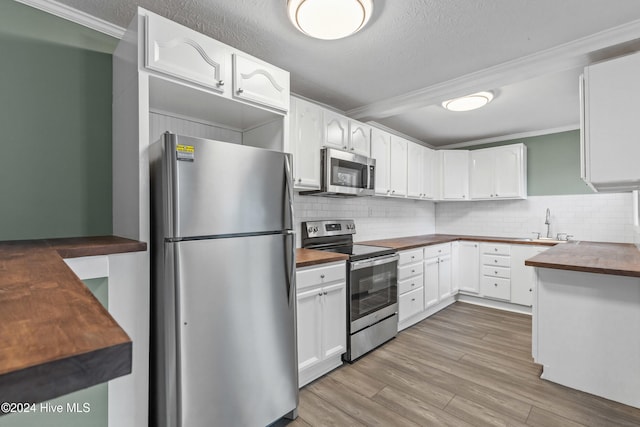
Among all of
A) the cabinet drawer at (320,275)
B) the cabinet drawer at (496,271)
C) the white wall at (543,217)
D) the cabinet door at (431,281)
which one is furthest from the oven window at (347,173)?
the white wall at (543,217)

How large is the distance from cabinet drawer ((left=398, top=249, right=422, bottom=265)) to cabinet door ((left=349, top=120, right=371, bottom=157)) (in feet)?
3.72

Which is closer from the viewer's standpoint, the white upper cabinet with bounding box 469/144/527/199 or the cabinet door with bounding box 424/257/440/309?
the cabinet door with bounding box 424/257/440/309

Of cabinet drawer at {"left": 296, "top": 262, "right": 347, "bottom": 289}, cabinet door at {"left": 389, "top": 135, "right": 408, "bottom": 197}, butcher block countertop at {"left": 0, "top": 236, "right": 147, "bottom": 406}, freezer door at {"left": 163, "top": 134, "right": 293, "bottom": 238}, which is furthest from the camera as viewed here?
cabinet door at {"left": 389, "top": 135, "right": 408, "bottom": 197}

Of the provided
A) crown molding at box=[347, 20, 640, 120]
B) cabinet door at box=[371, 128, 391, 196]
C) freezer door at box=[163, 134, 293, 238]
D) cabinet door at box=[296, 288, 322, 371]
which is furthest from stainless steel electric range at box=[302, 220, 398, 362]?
crown molding at box=[347, 20, 640, 120]

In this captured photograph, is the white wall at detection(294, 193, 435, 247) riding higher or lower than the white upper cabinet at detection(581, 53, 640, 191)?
lower

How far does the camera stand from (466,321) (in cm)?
356

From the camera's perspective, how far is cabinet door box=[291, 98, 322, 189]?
101 inches

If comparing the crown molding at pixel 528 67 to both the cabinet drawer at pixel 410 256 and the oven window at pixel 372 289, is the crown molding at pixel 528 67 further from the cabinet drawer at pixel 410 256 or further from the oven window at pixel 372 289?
the oven window at pixel 372 289

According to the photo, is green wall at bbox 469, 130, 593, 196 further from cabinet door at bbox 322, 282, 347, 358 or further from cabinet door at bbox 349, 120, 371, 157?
cabinet door at bbox 322, 282, 347, 358

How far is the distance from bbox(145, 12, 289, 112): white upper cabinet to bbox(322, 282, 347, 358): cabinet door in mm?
1395

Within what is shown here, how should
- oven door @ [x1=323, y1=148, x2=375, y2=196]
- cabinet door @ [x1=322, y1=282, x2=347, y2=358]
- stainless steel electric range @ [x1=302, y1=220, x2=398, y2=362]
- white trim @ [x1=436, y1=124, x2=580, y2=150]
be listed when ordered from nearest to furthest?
1. cabinet door @ [x1=322, y1=282, x2=347, y2=358]
2. stainless steel electric range @ [x1=302, y1=220, x2=398, y2=362]
3. oven door @ [x1=323, y1=148, x2=375, y2=196]
4. white trim @ [x1=436, y1=124, x2=580, y2=150]

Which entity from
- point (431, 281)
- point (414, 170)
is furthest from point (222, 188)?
point (414, 170)

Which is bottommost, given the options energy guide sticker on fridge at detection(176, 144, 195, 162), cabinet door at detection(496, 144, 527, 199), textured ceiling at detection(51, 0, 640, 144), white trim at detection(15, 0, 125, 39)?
energy guide sticker on fridge at detection(176, 144, 195, 162)

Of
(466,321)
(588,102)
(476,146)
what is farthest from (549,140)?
(466,321)
